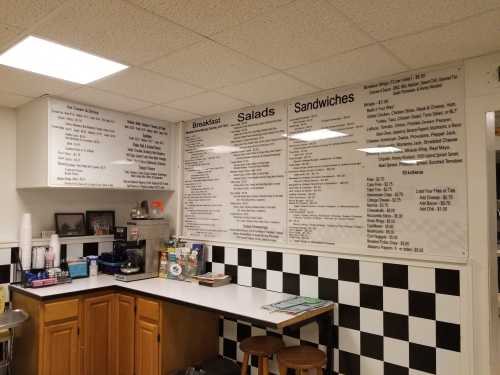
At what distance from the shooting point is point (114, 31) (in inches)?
70.8

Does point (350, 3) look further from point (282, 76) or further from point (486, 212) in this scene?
point (486, 212)

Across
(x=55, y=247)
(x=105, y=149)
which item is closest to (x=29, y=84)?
(x=105, y=149)

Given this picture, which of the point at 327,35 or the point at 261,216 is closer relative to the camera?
the point at 327,35

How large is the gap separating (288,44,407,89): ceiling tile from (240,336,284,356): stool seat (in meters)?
1.78

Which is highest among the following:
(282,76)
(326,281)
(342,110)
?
(282,76)

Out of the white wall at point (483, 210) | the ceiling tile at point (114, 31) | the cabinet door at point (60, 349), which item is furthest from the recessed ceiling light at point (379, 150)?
the cabinet door at point (60, 349)

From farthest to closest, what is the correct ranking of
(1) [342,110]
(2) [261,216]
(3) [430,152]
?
1. (2) [261,216]
2. (1) [342,110]
3. (3) [430,152]

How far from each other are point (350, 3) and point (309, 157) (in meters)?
1.33

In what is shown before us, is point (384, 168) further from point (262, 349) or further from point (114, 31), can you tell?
point (114, 31)

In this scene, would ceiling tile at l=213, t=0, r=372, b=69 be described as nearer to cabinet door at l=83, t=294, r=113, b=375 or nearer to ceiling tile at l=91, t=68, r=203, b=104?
ceiling tile at l=91, t=68, r=203, b=104

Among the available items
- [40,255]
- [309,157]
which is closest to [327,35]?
[309,157]

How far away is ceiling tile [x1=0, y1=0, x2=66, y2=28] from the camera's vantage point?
1552mm

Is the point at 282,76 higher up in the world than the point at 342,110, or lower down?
higher up

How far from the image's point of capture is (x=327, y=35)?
1.83 metres
